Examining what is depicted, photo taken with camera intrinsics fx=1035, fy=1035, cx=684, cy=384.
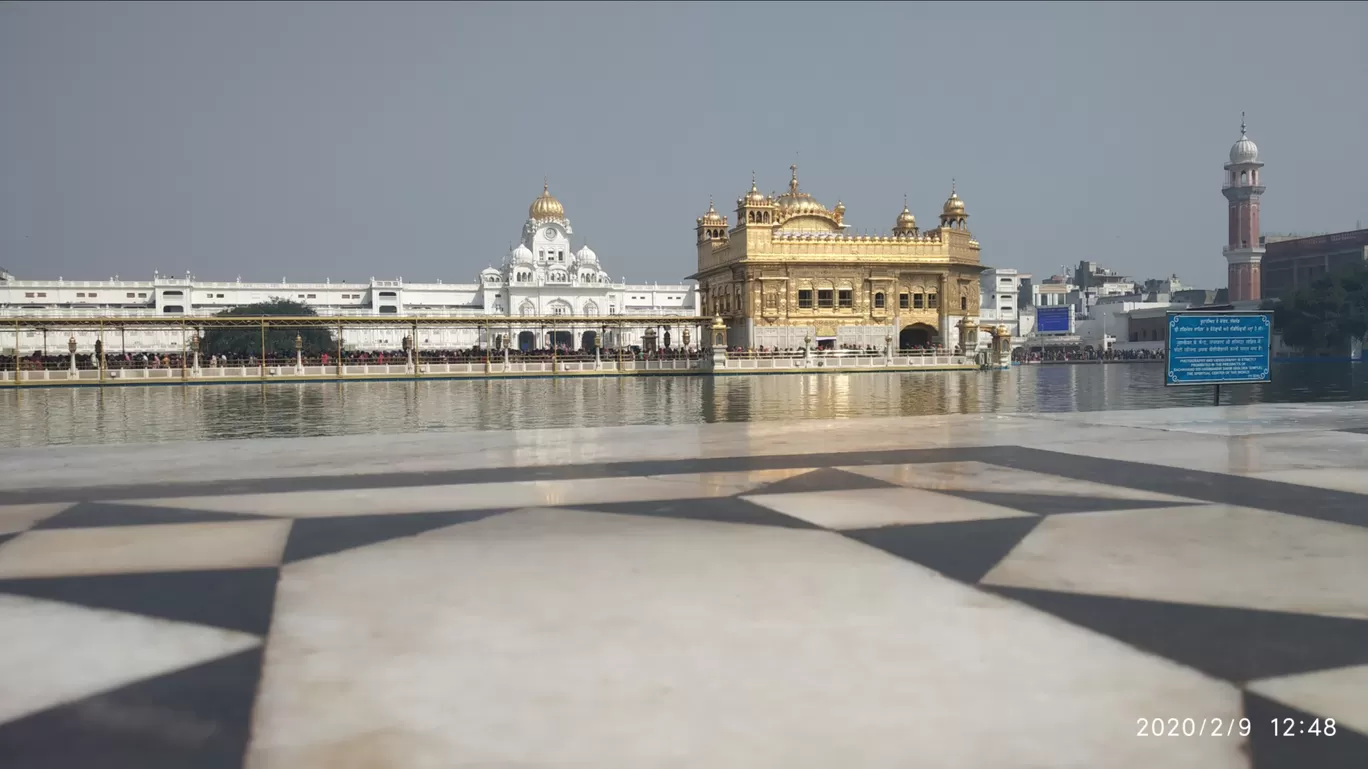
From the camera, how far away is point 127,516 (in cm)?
660

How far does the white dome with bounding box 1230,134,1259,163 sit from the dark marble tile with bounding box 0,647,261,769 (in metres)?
125

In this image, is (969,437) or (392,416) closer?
(969,437)

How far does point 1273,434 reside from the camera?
11.2 meters

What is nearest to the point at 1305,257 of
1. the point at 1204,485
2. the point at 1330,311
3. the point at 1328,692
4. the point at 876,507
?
the point at 1330,311

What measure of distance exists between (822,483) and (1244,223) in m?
117

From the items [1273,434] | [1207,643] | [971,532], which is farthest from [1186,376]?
[1207,643]

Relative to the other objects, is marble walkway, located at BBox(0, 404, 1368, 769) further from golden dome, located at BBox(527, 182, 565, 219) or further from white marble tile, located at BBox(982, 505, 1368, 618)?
golden dome, located at BBox(527, 182, 565, 219)

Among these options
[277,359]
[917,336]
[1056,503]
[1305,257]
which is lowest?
[1056,503]

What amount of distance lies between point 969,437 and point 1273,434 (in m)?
3.25

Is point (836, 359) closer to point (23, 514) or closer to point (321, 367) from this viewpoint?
point (321, 367)

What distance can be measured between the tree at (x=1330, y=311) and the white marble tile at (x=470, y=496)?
7555 cm

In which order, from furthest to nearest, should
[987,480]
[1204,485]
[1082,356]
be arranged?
[1082,356], [987,480], [1204,485]

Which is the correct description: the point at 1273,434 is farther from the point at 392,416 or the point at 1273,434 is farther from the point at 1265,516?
the point at 392,416

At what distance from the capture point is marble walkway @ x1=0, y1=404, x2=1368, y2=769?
114 inches
